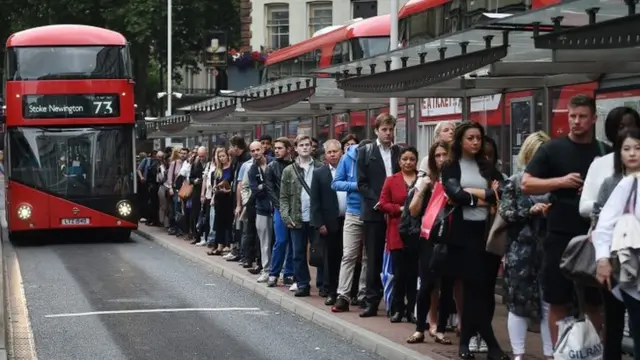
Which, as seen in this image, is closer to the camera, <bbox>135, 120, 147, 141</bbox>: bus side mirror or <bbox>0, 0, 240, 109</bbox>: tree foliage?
<bbox>135, 120, 147, 141</bbox>: bus side mirror

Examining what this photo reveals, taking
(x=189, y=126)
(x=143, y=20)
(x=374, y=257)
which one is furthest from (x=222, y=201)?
(x=143, y=20)

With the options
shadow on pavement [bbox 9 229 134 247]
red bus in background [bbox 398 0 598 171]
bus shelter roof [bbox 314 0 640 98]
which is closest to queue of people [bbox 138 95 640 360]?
bus shelter roof [bbox 314 0 640 98]

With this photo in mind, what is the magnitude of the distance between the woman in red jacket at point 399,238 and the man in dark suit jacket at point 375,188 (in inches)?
13.6

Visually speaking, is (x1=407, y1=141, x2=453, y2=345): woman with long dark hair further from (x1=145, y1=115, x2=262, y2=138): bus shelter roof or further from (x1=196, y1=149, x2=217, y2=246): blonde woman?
(x1=145, y1=115, x2=262, y2=138): bus shelter roof

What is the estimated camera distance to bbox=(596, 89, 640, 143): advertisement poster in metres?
9.94

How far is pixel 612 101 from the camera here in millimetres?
10234

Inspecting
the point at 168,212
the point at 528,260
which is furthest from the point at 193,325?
the point at 168,212

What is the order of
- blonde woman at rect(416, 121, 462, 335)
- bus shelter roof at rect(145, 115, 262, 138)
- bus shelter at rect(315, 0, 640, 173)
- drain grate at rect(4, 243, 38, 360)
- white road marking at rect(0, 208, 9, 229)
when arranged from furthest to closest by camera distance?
white road marking at rect(0, 208, 9, 229), bus shelter roof at rect(145, 115, 262, 138), drain grate at rect(4, 243, 38, 360), blonde woman at rect(416, 121, 462, 335), bus shelter at rect(315, 0, 640, 173)

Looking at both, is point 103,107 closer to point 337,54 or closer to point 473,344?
point 337,54

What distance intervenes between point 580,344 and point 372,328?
4247 mm

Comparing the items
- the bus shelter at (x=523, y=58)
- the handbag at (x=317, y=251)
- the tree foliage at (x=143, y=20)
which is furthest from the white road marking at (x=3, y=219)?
the handbag at (x=317, y=251)

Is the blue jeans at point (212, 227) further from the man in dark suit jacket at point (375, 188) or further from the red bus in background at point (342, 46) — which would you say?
the man in dark suit jacket at point (375, 188)

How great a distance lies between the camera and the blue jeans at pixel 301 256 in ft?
48.1

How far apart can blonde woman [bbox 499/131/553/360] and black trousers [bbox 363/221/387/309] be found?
361cm
